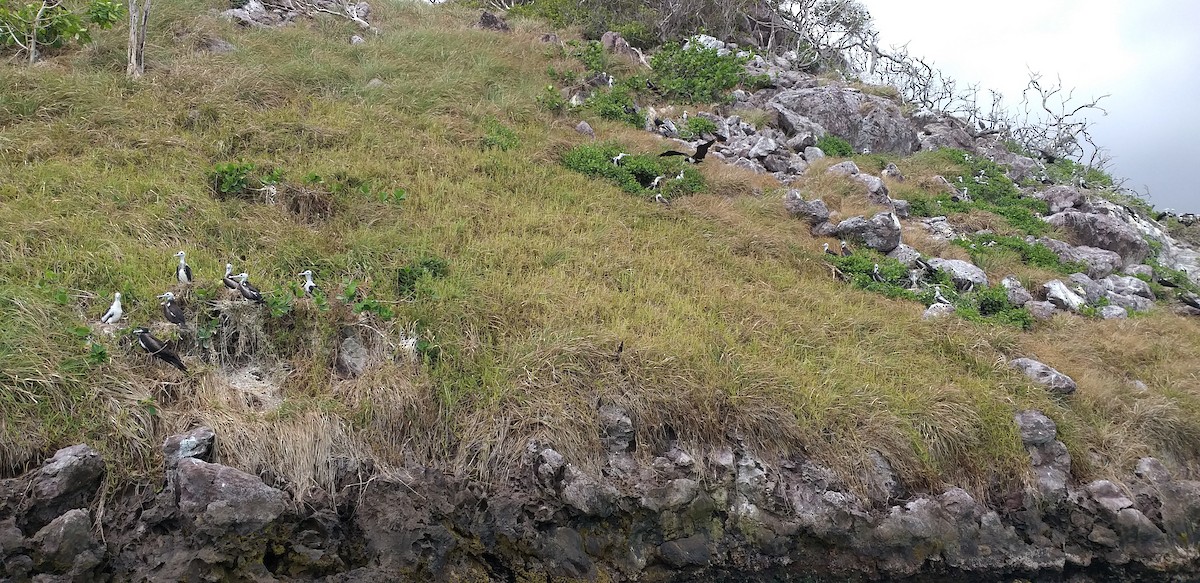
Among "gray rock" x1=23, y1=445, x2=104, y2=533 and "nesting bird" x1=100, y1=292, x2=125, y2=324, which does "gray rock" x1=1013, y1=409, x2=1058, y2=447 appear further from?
"nesting bird" x1=100, y1=292, x2=125, y2=324

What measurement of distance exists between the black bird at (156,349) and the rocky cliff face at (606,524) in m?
0.68

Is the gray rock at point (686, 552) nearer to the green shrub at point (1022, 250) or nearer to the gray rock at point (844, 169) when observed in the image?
Answer: the green shrub at point (1022, 250)

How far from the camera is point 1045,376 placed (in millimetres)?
6664

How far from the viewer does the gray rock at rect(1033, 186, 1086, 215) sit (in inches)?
511

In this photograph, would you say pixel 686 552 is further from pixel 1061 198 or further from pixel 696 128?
pixel 1061 198

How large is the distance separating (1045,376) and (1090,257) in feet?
18.7

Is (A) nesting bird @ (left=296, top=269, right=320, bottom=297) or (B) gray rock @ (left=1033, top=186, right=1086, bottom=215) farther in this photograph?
(B) gray rock @ (left=1033, top=186, right=1086, bottom=215)

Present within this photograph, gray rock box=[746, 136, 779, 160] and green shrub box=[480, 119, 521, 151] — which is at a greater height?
gray rock box=[746, 136, 779, 160]

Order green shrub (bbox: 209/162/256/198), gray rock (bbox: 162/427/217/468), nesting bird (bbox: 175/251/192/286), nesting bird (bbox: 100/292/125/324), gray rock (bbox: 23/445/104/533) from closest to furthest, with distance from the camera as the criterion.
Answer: gray rock (bbox: 23/445/104/533) < gray rock (bbox: 162/427/217/468) < nesting bird (bbox: 100/292/125/324) < nesting bird (bbox: 175/251/192/286) < green shrub (bbox: 209/162/256/198)

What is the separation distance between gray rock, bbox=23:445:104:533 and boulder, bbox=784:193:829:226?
28.8 feet

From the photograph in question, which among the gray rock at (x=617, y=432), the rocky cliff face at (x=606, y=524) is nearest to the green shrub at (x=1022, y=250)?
the rocky cliff face at (x=606, y=524)

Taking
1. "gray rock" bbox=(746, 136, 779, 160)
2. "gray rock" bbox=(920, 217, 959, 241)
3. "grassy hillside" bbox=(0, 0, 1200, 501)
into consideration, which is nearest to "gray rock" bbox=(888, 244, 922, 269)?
"grassy hillside" bbox=(0, 0, 1200, 501)

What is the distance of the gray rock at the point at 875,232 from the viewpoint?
31.6ft

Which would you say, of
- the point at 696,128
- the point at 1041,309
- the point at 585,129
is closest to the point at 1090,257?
the point at 1041,309
